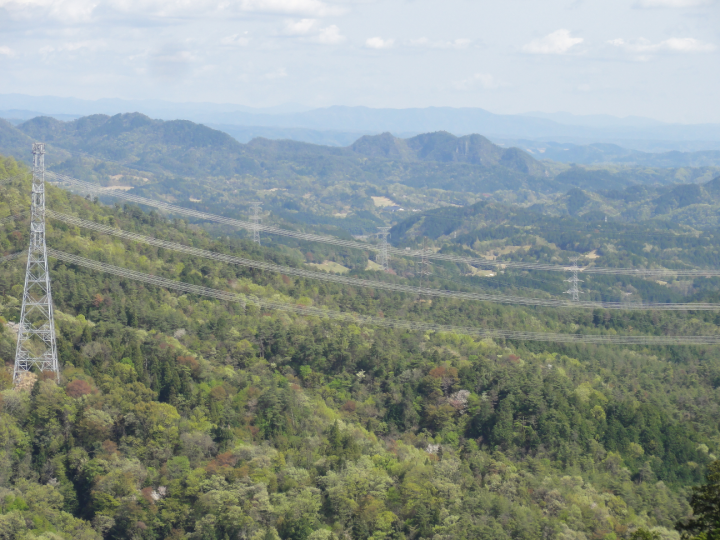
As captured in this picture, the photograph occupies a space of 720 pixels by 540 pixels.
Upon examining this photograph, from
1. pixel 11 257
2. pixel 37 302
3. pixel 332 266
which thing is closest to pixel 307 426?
pixel 37 302

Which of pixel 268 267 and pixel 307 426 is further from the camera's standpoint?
pixel 268 267

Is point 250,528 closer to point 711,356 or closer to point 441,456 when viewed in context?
point 441,456

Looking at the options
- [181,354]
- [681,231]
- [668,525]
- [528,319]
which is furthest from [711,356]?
[681,231]

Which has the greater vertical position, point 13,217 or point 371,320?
point 13,217

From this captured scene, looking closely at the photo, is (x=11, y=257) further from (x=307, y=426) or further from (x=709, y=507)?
(x=709, y=507)

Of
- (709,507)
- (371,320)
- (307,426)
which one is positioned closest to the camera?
(709,507)
